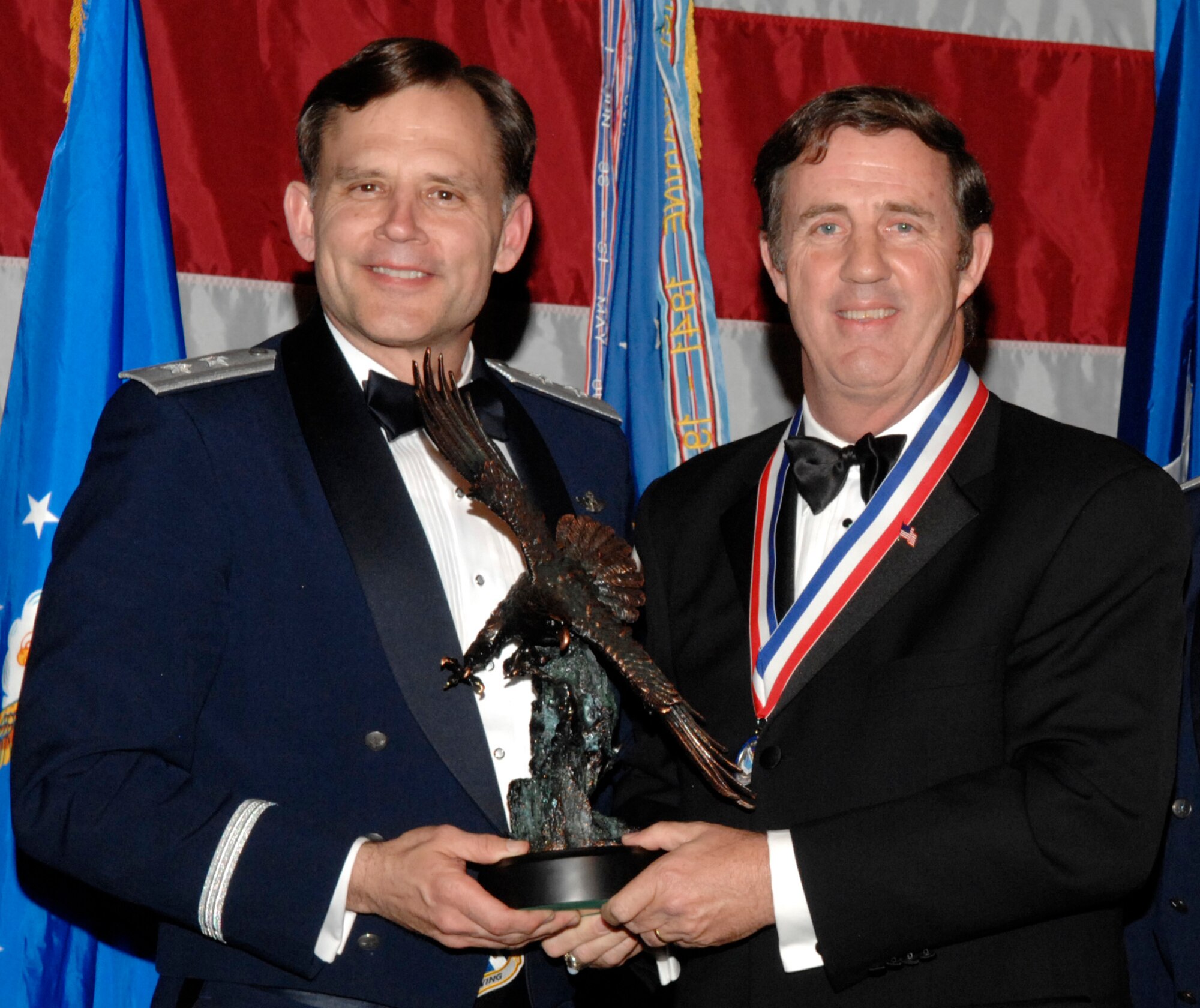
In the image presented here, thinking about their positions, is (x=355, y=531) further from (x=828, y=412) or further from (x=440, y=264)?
(x=828, y=412)

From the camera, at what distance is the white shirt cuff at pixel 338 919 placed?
187 centimetres

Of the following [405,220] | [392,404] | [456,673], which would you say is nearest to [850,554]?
[456,673]

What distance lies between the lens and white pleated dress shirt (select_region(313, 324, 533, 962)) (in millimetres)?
2123

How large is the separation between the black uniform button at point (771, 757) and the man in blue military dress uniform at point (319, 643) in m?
0.35

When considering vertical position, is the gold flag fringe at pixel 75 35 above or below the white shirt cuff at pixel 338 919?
above

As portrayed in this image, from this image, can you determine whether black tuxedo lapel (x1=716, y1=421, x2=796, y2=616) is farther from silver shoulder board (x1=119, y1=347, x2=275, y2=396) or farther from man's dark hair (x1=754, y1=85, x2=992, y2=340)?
silver shoulder board (x1=119, y1=347, x2=275, y2=396)

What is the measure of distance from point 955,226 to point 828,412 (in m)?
0.37

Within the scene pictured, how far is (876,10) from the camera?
387cm

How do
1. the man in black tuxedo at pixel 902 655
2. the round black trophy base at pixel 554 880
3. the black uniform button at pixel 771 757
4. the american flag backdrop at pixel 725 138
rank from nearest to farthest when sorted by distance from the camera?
the round black trophy base at pixel 554 880 → the man in black tuxedo at pixel 902 655 → the black uniform button at pixel 771 757 → the american flag backdrop at pixel 725 138

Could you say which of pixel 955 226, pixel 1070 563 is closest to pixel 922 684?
pixel 1070 563

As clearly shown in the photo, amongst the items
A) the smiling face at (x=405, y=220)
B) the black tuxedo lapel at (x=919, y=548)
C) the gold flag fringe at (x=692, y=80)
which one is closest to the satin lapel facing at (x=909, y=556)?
the black tuxedo lapel at (x=919, y=548)

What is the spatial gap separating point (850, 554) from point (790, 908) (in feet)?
1.74

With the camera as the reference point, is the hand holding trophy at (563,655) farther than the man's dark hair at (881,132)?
No

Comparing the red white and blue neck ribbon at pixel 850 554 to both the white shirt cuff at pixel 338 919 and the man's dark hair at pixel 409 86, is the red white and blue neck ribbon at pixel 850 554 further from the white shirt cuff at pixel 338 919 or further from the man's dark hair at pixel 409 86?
the man's dark hair at pixel 409 86
